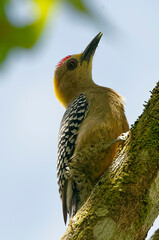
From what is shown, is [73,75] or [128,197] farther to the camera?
[73,75]

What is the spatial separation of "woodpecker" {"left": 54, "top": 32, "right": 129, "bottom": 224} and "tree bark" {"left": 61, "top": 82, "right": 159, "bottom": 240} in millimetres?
1343

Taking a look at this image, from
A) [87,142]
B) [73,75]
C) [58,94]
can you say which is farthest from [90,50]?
[87,142]

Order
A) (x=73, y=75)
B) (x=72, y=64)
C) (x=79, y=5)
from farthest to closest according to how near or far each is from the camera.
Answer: (x=72, y=64) < (x=73, y=75) < (x=79, y=5)

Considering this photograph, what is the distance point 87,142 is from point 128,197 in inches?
81.9

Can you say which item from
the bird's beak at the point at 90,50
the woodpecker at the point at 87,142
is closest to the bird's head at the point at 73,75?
the bird's beak at the point at 90,50

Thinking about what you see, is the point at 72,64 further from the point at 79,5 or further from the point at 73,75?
the point at 79,5

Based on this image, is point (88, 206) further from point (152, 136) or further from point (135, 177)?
point (152, 136)

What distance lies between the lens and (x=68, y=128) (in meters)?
6.05

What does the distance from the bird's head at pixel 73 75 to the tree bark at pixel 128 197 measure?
4108 mm

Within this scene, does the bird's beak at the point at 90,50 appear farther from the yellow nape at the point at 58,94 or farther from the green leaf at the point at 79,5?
the green leaf at the point at 79,5

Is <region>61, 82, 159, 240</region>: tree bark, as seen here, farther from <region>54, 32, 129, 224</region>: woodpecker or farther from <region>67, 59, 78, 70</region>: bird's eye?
<region>67, 59, 78, 70</region>: bird's eye

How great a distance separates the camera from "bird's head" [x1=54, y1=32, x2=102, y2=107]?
7.68 m

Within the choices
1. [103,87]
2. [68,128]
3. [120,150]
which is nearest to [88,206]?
[120,150]

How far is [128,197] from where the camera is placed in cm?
321
